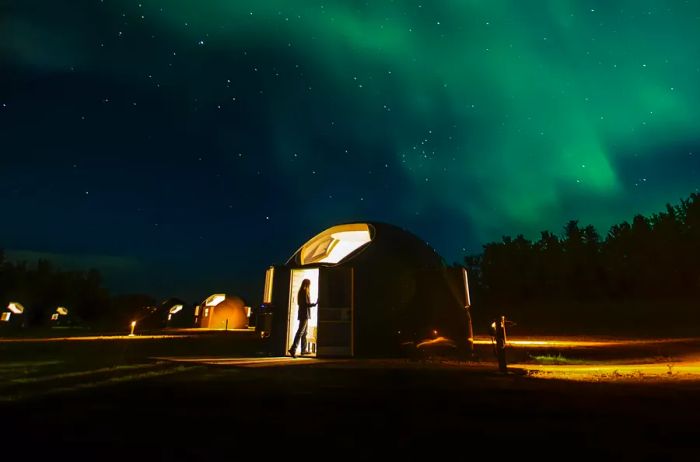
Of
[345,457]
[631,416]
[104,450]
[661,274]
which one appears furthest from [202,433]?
[661,274]

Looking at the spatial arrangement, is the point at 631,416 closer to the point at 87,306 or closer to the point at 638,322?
the point at 638,322

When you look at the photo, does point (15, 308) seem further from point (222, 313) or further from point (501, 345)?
point (501, 345)

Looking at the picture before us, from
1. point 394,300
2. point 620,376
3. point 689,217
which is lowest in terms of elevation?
point 620,376

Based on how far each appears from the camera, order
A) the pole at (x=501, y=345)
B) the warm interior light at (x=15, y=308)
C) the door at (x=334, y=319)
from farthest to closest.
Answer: the warm interior light at (x=15, y=308) → the door at (x=334, y=319) → the pole at (x=501, y=345)

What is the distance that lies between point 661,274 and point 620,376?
4848cm

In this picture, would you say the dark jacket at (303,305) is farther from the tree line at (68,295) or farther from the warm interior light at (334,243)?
the tree line at (68,295)

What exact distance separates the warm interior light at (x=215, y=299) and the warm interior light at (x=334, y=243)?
1232 inches

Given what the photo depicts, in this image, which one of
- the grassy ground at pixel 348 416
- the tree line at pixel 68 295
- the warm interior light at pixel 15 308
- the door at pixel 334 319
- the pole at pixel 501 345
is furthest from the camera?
the tree line at pixel 68 295

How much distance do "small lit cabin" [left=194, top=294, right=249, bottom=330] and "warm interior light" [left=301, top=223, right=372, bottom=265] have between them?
101 ft

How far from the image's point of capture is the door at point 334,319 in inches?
469

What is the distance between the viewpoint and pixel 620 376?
735 centimetres

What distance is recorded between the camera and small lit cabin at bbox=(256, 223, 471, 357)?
38.7ft

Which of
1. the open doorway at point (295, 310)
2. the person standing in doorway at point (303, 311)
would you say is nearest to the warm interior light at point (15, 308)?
the open doorway at point (295, 310)

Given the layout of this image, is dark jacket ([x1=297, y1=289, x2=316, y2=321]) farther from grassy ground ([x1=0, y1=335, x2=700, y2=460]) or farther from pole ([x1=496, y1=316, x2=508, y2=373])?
pole ([x1=496, y1=316, x2=508, y2=373])
